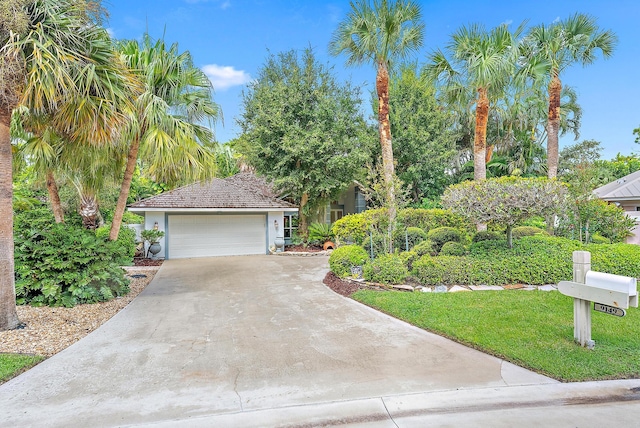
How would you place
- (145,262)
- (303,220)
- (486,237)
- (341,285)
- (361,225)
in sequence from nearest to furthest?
(341,285) < (486,237) < (361,225) < (145,262) < (303,220)

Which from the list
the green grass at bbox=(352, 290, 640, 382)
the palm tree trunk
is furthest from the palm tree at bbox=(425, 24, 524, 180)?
the green grass at bbox=(352, 290, 640, 382)

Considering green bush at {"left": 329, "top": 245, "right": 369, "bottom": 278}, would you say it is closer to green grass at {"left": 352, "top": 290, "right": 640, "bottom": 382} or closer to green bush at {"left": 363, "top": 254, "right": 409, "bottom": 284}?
green bush at {"left": 363, "top": 254, "right": 409, "bottom": 284}

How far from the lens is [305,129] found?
596 inches

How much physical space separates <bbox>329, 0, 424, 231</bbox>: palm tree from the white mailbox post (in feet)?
22.4

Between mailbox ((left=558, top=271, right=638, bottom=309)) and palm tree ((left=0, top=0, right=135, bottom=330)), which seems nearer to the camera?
mailbox ((left=558, top=271, right=638, bottom=309))

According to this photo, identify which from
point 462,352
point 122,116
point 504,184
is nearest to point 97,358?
→ point 122,116

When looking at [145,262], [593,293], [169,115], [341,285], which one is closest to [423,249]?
[341,285]

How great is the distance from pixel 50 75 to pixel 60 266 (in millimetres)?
3440

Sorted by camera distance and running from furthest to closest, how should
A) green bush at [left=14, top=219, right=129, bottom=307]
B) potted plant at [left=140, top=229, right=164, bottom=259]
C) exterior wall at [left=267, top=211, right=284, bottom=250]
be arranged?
exterior wall at [left=267, top=211, right=284, bottom=250]
potted plant at [left=140, top=229, right=164, bottom=259]
green bush at [left=14, top=219, right=129, bottom=307]

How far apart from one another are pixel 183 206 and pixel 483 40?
12614 millimetres

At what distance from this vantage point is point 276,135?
15055 mm

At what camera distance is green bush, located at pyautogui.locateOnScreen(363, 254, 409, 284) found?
7.62 meters

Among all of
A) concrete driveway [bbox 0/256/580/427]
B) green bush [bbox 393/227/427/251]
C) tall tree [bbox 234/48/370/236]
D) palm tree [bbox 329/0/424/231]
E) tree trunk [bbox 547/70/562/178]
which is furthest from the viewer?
tall tree [bbox 234/48/370/236]

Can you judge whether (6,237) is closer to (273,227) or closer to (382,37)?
(382,37)
